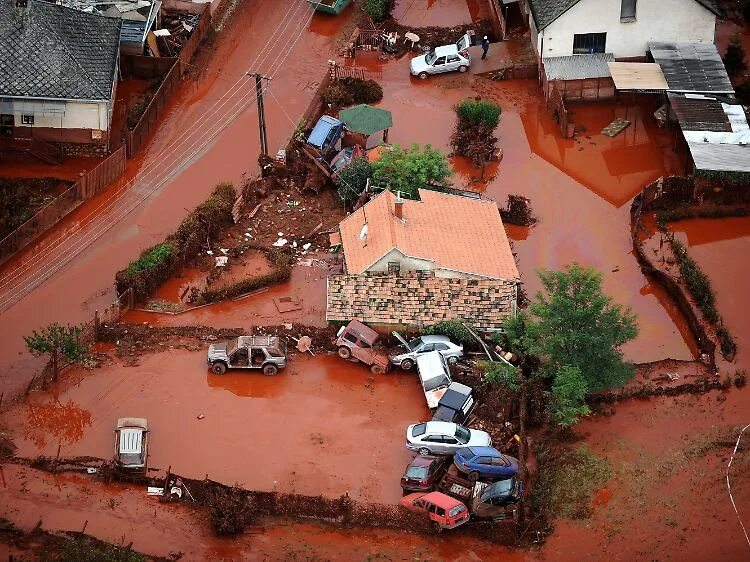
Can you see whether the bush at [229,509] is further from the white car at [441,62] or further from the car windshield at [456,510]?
the white car at [441,62]

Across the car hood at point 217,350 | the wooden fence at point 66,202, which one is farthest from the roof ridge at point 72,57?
the car hood at point 217,350

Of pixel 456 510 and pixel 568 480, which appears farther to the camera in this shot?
pixel 568 480

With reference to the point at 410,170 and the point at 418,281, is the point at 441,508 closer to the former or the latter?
the point at 418,281

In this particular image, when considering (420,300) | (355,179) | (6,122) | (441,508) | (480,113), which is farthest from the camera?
(480,113)

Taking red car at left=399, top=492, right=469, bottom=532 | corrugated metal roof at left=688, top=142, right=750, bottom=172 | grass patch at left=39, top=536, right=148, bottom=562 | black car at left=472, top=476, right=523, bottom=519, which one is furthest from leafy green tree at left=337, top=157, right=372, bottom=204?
grass patch at left=39, top=536, right=148, bottom=562

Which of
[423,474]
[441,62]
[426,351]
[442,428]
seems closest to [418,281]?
[426,351]

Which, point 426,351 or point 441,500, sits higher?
point 426,351

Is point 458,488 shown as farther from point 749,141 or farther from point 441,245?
point 749,141
